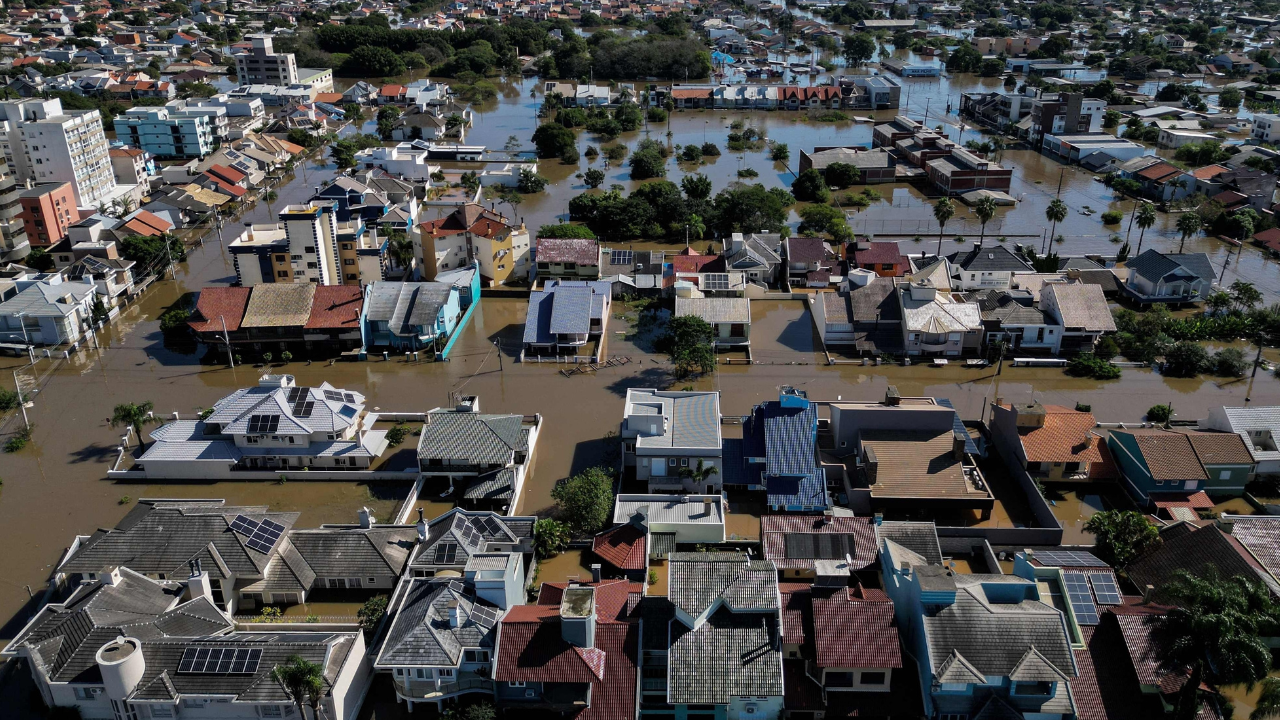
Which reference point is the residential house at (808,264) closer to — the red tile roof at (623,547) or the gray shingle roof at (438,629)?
the red tile roof at (623,547)

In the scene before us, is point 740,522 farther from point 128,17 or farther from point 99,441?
point 128,17

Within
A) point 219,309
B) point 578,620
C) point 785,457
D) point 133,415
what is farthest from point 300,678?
point 219,309

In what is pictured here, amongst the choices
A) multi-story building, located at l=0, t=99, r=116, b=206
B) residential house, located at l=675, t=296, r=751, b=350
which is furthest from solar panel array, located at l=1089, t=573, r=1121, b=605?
multi-story building, located at l=0, t=99, r=116, b=206

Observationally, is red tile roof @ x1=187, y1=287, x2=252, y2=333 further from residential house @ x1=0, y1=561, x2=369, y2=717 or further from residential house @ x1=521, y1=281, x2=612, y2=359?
residential house @ x1=0, y1=561, x2=369, y2=717

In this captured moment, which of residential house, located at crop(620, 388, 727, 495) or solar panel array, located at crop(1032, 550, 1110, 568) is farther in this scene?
residential house, located at crop(620, 388, 727, 495)

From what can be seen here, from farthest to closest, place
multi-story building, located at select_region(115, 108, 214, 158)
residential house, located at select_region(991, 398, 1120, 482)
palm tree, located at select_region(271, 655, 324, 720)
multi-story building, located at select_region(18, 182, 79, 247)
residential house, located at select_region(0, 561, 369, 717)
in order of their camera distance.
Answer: multi-story building, located at select_region(115, 108, 214, 158), multi-story building, located at select_region(18, 182, 79, 247), residential house, located at select_region(991, 398, 1120, 482), residential house, located at select_region(0, 561, 369, 717), palm tree, located at select_region(271, 655, 324, 720)

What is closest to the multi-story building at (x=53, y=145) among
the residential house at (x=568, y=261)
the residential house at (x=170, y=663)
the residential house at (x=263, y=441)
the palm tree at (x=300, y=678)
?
the residential house at (x=568, y=261)
